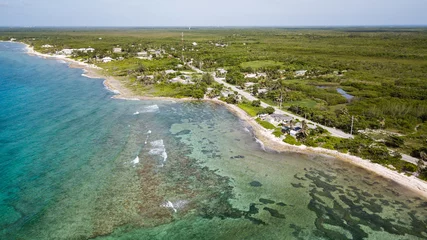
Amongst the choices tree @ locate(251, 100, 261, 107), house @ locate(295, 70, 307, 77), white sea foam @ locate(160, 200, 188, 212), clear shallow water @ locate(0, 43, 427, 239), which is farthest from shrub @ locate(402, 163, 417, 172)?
house @ locate(295, 70, 307, 77)

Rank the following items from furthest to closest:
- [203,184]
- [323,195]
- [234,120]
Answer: [234,120], [203,184], [323,195]

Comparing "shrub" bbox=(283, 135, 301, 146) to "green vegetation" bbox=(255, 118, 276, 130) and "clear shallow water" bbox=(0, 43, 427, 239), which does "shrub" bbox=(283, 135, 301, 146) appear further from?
"green vegetation" bbox=(255, 118, 276, 130)

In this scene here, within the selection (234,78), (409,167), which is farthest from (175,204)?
(234,78)

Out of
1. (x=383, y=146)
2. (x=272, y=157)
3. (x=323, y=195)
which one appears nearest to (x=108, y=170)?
(x=272, y=157)

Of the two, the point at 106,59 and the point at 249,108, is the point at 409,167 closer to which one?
the point at 249,108

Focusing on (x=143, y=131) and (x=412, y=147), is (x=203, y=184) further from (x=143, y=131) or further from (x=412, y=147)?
(x=412, y=147)
